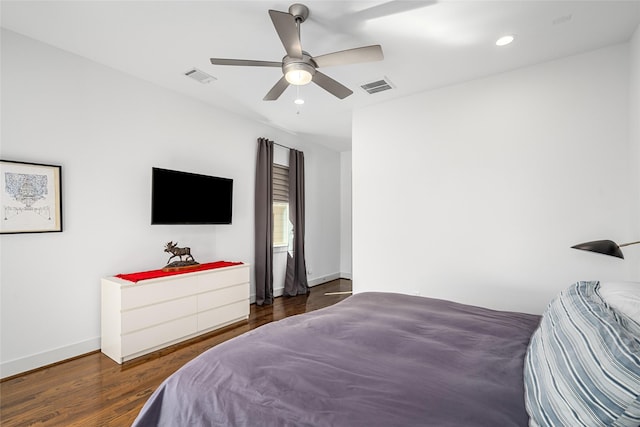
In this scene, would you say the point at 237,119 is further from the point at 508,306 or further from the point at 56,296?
the point at 508,306

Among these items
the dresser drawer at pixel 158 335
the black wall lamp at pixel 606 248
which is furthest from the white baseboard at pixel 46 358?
the black wall lamp at pixel 606 248

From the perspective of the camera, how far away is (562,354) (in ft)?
3.01

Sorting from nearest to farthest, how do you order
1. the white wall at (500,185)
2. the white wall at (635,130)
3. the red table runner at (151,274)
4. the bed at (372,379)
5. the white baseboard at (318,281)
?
the bed at (372,379), the white wall at (635,130), the white wall at (500,185), the red table runner at (151,274), the white baseboard at (318,281)

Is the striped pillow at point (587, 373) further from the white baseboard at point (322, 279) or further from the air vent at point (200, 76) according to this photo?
the white baseboard at point (322, 279)

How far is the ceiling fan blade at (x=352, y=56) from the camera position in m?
2.02

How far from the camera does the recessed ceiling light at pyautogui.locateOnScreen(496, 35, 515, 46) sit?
96.0 inches

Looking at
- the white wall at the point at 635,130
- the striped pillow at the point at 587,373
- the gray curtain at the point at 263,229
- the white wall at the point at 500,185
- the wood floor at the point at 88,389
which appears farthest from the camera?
the gray curtain at the point at 263,229

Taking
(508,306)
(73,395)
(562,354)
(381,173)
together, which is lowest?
(73,395)

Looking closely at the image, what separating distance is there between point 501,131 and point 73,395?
4.22 m

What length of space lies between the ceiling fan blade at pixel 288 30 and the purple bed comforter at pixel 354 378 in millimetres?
1764

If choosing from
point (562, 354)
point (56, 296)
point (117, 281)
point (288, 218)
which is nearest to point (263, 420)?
point (562, 354)

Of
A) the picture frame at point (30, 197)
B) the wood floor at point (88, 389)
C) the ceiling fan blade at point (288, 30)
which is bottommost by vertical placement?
the wood floor at point (88, 389)

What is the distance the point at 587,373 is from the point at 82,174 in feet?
11.9

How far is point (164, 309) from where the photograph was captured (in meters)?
2.92
